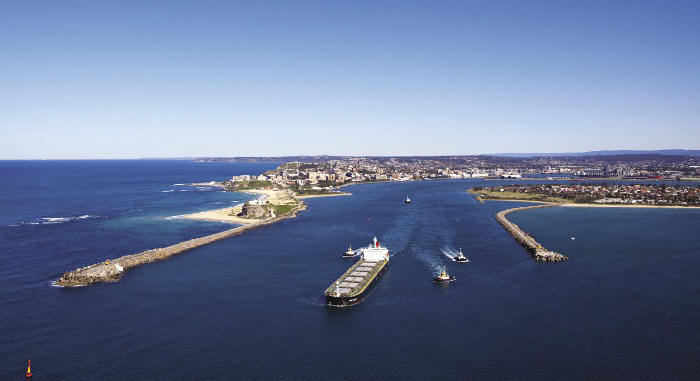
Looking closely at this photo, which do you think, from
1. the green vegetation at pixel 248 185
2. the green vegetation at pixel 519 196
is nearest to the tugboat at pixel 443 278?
the green vegetation at pixel 519 196

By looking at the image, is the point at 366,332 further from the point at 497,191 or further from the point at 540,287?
the point at 497,191

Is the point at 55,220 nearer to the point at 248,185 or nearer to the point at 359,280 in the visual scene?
the point at 359,280

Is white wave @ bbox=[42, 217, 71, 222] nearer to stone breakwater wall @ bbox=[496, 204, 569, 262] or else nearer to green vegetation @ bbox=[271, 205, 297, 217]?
green vegetation @ bbox=[271, 205, 297, 217]

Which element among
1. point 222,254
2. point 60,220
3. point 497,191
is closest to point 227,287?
point 222,254

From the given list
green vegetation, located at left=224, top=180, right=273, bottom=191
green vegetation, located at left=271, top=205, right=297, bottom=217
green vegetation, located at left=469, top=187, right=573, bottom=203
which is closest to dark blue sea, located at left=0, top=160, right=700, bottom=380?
green vegetation, located at left=271, top=205, right=297, bottom=217

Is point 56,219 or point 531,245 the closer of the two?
point 531,245

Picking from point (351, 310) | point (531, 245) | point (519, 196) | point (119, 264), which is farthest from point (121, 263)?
point (519, 196)

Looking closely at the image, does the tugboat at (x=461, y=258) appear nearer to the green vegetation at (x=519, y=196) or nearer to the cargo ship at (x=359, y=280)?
the cargo ship at (x=359, y=280)
